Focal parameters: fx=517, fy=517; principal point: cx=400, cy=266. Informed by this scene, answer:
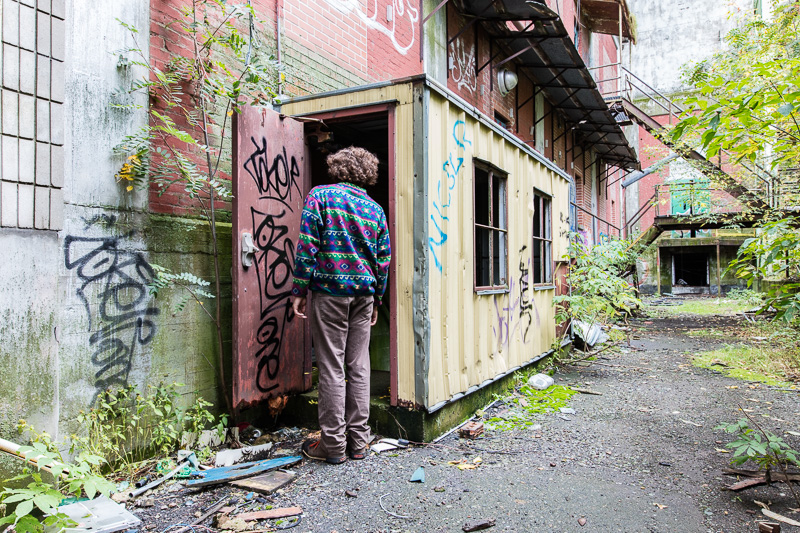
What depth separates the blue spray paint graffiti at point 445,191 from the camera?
13.7 feet

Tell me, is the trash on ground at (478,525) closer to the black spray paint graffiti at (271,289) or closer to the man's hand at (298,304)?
the man's hand at (298,304)

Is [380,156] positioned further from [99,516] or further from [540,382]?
[99,516]

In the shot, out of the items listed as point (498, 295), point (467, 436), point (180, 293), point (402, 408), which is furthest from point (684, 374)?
point (180, 293)

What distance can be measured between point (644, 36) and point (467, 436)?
3052cm

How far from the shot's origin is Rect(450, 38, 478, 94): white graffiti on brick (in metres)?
8.48

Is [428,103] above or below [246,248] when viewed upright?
above

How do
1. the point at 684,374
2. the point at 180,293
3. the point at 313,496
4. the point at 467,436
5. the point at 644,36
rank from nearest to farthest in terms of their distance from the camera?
the point at 313,496 < the point at 180,293 < the point at 467,436 < the point at 684,374 < the point at 644,36

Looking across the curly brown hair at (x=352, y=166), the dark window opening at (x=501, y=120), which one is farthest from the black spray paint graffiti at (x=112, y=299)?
the dark window opening at (x=501, y=120)

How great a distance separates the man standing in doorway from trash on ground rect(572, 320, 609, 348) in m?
5.77

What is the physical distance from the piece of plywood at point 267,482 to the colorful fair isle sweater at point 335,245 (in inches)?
46.5

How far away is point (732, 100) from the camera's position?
291 centimetres

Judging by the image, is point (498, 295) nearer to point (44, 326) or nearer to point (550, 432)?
point (550, 432)

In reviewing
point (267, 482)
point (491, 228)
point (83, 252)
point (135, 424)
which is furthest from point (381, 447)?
point (491, 228)

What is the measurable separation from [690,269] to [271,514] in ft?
86.6
